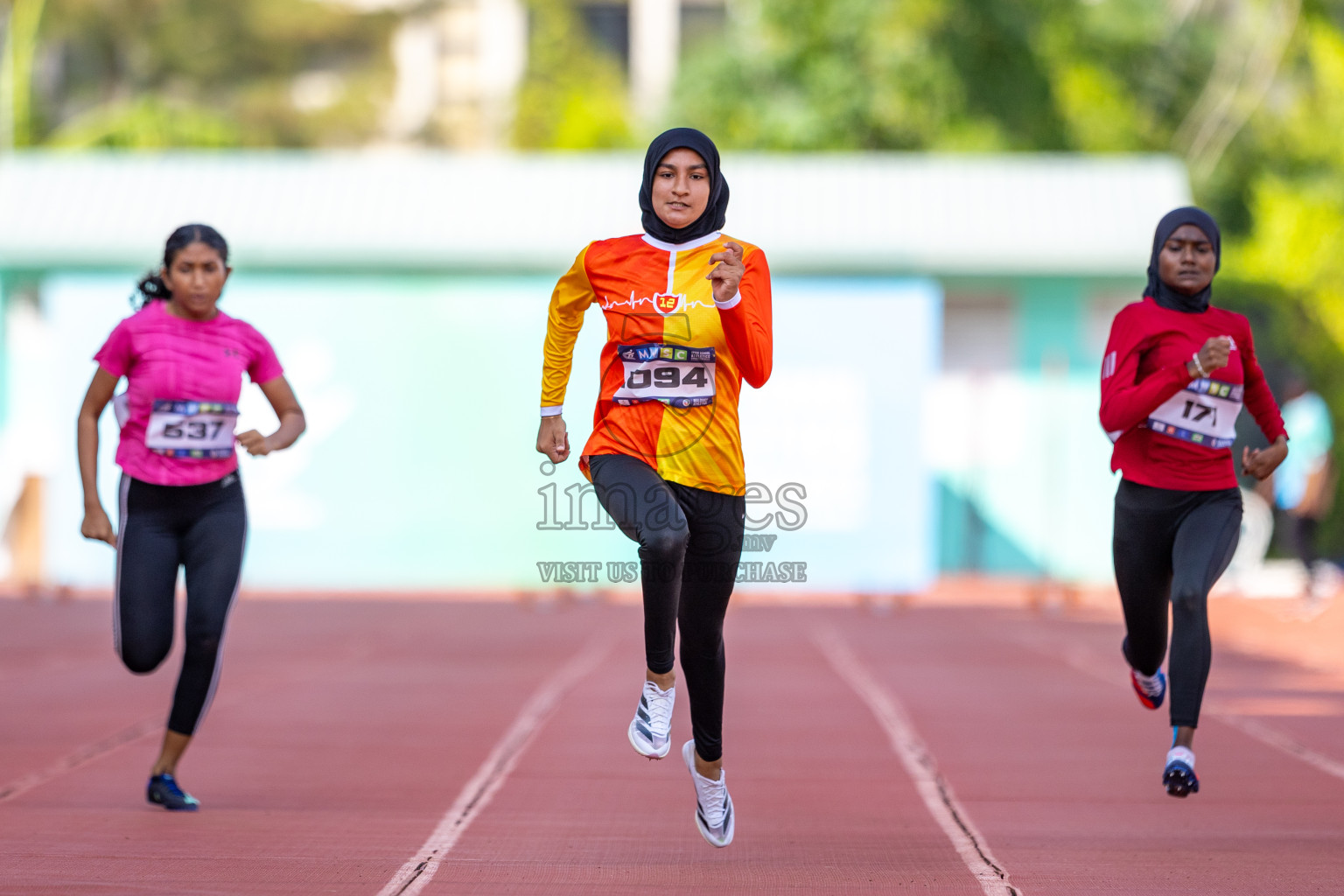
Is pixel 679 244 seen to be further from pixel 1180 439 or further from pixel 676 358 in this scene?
pixel 1180 439

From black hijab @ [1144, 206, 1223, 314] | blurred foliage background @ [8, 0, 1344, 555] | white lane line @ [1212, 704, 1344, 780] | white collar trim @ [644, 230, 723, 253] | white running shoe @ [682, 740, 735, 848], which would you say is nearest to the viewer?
white collar trim @ [644, 230, 723, 253]

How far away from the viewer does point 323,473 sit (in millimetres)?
19875

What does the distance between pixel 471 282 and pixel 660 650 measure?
52.0ft

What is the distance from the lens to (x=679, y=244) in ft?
18.0

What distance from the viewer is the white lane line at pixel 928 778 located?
5480 millimetres

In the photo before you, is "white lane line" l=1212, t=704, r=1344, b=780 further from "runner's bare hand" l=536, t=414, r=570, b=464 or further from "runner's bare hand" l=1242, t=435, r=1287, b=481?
"runner's bare hand" l=536, t=414, r=570, b=464

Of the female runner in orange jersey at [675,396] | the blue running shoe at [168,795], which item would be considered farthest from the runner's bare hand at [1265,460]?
the blue running shoe at [168,795]

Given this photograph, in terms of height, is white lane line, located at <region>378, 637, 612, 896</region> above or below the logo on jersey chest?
below

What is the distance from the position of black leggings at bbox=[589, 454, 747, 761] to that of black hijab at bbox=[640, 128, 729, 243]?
0.70 meters

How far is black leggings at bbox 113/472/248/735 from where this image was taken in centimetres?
638

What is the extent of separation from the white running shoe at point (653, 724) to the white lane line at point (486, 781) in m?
0.72

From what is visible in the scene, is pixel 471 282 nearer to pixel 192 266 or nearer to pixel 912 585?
pixel 912 585

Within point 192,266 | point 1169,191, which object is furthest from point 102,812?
point 1169,191

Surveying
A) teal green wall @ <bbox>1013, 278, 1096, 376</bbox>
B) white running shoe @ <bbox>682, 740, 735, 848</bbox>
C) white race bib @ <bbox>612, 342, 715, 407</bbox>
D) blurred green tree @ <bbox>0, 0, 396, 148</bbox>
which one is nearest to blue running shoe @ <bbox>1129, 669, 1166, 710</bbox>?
white running shoe @ <bbox>682, 740, 735, 848</bbox>
